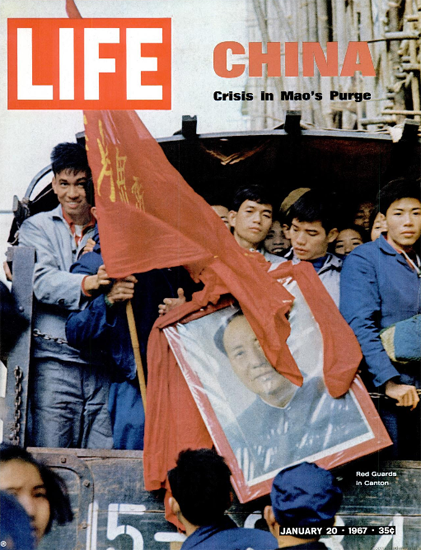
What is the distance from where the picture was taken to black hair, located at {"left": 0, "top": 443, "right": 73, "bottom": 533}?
556 cm

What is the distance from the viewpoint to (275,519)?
4.46 metres

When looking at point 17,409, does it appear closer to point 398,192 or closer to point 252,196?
point 252,196

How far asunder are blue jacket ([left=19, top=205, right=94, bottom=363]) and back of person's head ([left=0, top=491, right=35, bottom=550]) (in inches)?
36.6

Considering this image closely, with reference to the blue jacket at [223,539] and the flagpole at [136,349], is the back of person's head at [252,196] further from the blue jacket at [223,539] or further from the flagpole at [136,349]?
the blue jacket at [223,539]

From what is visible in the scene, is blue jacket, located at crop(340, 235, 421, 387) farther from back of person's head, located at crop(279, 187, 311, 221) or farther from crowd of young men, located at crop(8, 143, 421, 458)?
back of person's head, located at crop(279, 187, 311, 221)

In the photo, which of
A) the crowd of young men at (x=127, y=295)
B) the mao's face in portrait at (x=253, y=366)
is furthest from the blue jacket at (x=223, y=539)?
the crowd of young men at (x=127, y=295)

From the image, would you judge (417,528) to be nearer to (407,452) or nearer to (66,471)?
(407,452)

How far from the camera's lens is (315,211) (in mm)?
6109

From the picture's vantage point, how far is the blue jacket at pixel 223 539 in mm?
4453

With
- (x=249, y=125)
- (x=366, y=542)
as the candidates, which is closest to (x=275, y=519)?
(x=366, y=542)

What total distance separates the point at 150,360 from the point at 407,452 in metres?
1.71

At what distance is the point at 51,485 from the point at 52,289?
124 cm

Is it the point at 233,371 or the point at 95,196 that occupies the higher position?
the point at 95,196

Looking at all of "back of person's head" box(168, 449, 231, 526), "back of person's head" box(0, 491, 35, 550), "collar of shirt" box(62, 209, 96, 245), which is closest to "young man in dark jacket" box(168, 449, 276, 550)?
"back of person's head" box(168, 449, 231, 526)
